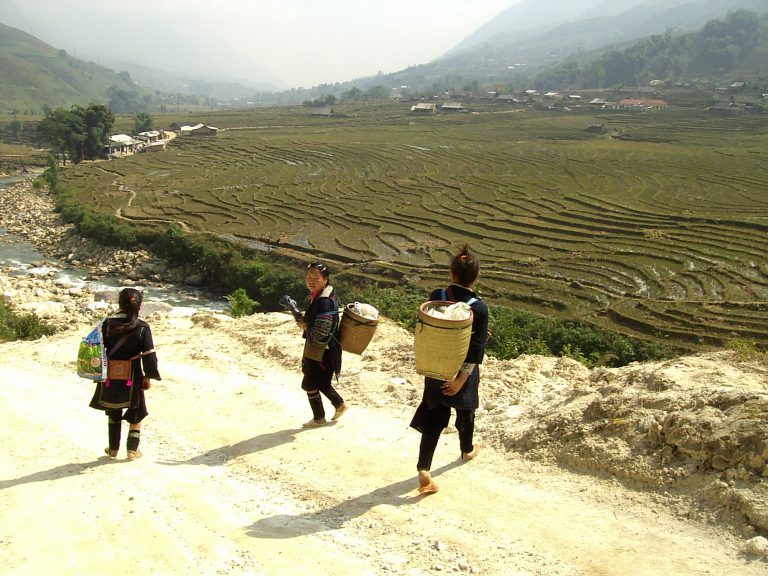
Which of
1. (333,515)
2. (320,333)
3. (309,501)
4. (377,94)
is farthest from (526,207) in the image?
(377,94)

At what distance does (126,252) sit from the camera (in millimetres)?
32469

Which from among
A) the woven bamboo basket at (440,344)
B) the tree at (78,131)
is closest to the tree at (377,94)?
the tree at (78,131)

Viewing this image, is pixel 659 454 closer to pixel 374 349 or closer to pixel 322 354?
pixel 322 354

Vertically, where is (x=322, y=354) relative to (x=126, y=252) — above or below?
above

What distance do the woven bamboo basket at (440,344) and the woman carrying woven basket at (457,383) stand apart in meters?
0.13

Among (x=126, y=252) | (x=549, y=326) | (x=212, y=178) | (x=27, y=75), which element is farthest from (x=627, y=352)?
(x=27, y=75)

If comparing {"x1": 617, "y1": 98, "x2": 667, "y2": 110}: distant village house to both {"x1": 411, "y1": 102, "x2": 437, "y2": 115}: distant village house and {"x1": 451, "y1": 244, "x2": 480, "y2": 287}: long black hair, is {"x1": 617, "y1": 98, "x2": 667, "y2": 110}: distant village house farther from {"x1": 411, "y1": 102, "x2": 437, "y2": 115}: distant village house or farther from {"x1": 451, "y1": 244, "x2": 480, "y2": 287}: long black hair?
{"x1": 451, "y1": 244, "x2": 480, "y2": 287}: long black hair

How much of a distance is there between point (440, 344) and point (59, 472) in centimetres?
387

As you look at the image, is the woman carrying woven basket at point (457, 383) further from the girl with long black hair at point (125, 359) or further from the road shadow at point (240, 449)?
the girl with long black hair at point (125, 359)

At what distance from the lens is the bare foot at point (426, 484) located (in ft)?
16.7

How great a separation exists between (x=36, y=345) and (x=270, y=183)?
40.4 metres

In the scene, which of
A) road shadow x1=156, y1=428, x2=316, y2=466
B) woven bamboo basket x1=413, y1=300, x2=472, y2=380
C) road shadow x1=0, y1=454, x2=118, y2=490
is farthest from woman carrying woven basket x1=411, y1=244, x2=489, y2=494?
road shadow x1=0, y1=454, x2=118, y2=490

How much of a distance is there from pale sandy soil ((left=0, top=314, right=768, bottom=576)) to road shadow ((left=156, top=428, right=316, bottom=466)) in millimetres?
24

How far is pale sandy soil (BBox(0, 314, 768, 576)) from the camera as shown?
4242mm
